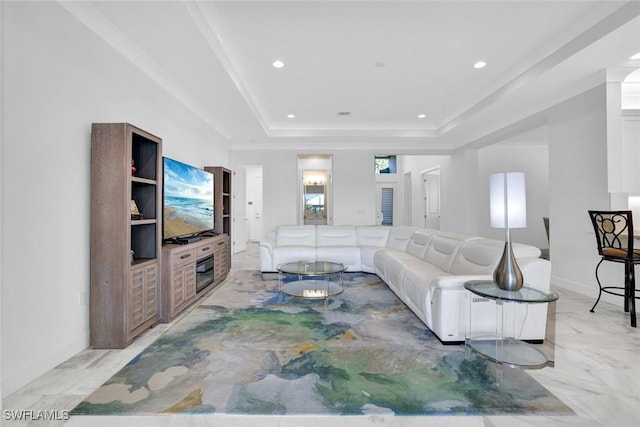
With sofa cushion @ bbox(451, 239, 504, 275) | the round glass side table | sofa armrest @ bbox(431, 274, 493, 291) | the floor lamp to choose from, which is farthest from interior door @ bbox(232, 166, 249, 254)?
the floor lamp

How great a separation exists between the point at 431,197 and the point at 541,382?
731 centimetres

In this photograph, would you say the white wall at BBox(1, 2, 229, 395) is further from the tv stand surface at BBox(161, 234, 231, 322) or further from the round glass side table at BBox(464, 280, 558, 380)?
the round glass side table at BBox(464, 280, 558, 380)

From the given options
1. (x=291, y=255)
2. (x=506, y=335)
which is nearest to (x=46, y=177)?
A: (x=291, y=255)

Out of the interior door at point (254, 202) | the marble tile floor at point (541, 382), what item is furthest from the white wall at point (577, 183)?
the interior door at point (254, 202)

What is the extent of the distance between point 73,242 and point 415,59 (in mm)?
3871

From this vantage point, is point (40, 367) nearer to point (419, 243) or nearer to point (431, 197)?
point (419, 243)

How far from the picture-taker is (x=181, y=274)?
3.27 metres

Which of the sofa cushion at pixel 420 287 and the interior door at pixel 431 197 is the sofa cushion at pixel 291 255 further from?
the interior door at pixel 431 197

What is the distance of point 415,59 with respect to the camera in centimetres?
346

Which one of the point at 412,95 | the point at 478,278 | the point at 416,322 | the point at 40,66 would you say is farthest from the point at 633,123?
the point at 40,66

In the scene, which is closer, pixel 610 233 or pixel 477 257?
pixel 477 257

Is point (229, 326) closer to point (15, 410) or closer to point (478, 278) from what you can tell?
point (15, 410)

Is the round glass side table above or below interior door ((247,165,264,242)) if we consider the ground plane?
below

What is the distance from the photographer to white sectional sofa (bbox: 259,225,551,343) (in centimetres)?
249
